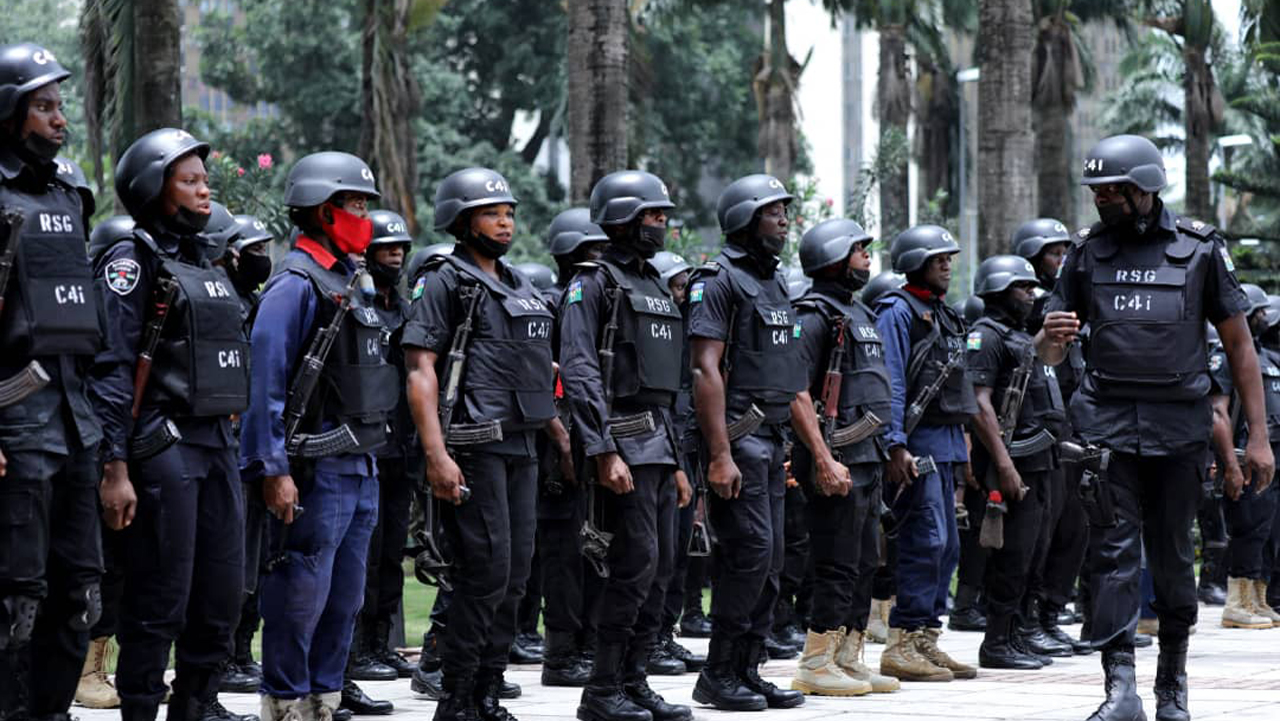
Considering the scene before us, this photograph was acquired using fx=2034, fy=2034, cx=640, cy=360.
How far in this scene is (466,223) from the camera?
8594mm

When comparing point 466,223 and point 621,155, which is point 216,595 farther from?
point 621,155

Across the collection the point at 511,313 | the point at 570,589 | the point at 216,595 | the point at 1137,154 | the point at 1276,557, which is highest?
the point at 1137,154

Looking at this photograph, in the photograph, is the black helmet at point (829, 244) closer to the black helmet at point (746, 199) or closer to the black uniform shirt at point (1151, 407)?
the black helmet at point (746, 199)

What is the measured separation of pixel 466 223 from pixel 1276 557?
1005cm

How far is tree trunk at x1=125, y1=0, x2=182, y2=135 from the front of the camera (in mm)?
13398

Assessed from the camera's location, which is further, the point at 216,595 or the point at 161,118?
the point at 161,118

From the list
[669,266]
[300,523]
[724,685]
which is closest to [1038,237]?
[669,266]

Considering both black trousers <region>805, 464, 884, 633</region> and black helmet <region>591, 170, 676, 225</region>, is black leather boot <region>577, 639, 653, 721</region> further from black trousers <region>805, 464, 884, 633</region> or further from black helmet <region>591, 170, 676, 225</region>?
black helmet <region>591, 170, 676, 225</region>

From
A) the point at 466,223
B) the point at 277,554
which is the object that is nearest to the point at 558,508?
the point at 466,223

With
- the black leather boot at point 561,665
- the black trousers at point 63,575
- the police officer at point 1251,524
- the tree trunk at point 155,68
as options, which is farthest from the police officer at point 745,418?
the police officer at point 1251,524

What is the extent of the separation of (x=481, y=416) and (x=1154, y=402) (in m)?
2.83

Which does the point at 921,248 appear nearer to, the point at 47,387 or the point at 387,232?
the point at 387,232

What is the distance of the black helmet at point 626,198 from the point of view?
9227 millimetres

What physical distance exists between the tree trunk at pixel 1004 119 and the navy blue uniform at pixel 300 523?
46.7ft
